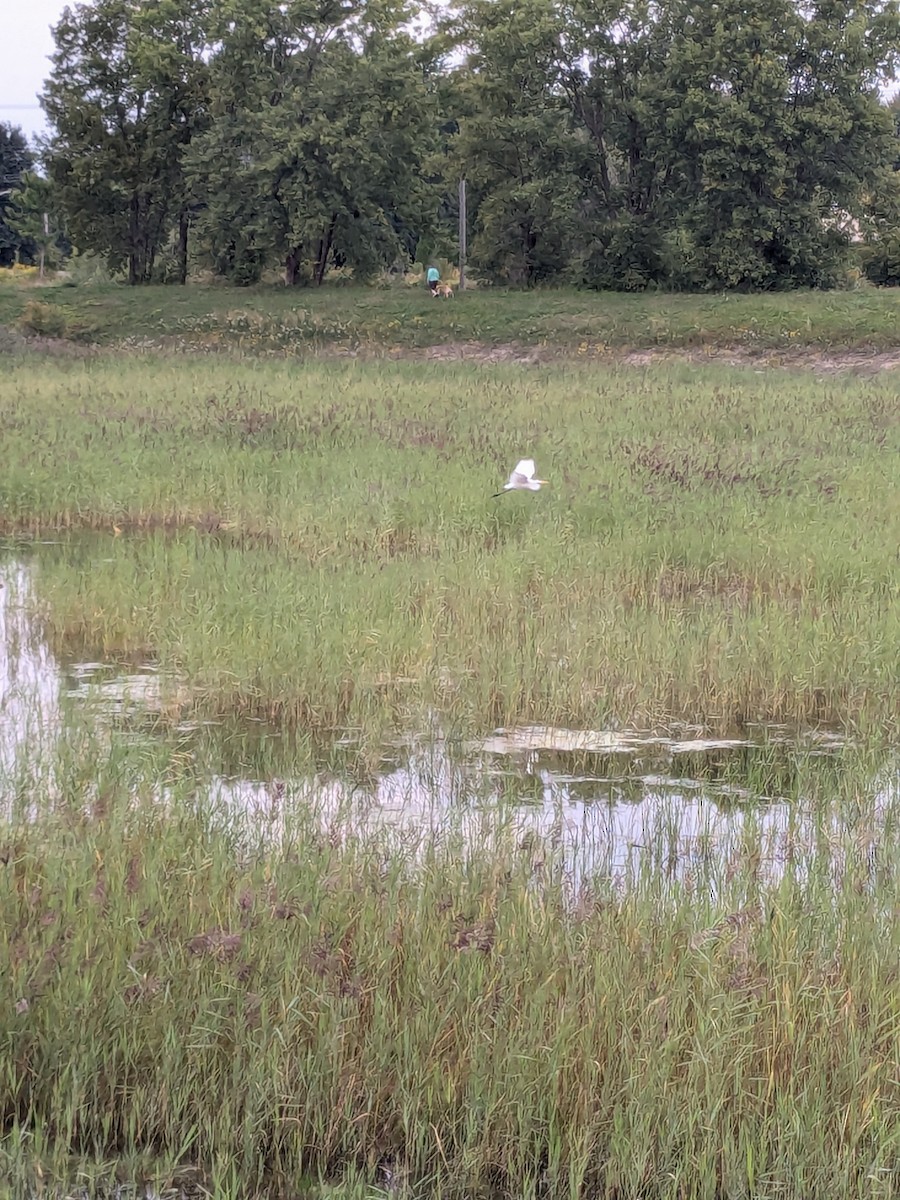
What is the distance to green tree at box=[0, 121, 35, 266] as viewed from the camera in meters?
64.4

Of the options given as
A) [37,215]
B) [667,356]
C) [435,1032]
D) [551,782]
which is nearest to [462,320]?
[667,356]

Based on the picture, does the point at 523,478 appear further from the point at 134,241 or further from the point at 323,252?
the point at 134,241

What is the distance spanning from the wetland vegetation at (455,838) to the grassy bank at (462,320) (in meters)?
19.3

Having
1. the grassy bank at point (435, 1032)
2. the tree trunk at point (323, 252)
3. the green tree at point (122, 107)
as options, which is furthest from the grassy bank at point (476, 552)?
the green tree at point (122, 107)

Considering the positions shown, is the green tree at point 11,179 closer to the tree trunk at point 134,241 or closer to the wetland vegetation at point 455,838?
the tree trunk at point 134,241

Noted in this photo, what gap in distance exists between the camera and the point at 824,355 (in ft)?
91.8

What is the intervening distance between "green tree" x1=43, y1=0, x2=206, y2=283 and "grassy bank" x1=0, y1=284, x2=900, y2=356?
7.80m

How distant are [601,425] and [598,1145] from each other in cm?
1231

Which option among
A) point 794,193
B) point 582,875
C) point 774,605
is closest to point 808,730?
point 774,605

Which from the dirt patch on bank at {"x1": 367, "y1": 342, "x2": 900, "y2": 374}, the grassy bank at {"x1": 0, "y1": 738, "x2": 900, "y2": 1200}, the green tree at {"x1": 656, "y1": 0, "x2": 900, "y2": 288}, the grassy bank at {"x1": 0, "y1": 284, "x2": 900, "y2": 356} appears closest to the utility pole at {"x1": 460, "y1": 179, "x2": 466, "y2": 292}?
the grassy bank at {"x1": 0, "y1": 284, "x2": 900, "y2": 356}

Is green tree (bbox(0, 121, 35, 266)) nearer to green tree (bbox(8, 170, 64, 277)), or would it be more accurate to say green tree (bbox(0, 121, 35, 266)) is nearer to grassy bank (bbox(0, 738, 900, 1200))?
green tree (bbox(8, 170, 64, 277))

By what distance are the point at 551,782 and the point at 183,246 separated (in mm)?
43884

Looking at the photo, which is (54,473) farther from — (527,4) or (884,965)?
(527,4)

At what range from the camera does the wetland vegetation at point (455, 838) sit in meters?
2.98
